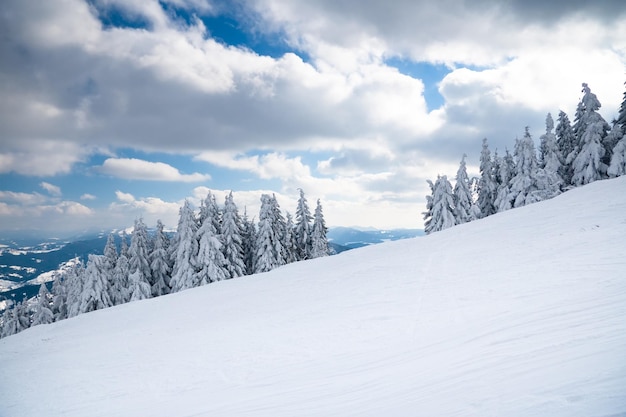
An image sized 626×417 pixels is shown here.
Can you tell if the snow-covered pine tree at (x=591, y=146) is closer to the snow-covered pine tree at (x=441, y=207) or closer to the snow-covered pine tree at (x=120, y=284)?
the snow-covered pine tree at (x=441, y=207)

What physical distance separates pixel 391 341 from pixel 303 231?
38350mm

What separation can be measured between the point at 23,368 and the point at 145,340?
5.29 metres

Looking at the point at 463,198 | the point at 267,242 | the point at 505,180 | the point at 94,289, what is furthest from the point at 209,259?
the point at 505,180

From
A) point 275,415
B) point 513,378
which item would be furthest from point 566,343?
point 275,415

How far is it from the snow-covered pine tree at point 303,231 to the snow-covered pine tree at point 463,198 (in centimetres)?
2002

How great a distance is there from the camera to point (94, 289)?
110ft

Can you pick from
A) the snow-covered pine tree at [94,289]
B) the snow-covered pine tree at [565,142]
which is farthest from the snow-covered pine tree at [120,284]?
the snow-covered pine tree at [565,142]

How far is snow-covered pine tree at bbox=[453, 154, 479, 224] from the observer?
Result: 134 feet

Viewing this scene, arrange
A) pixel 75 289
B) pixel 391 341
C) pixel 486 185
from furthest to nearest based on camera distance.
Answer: pixel 486 185 < pixel 75 289 < pixel 391 341

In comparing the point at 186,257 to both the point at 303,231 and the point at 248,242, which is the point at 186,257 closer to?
the point at 248,242

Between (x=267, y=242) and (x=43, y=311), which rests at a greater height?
(x=267, y=242)

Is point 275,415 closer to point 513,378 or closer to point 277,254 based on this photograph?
point 513,378

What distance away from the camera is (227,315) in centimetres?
1562

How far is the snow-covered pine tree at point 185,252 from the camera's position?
3562 cm
